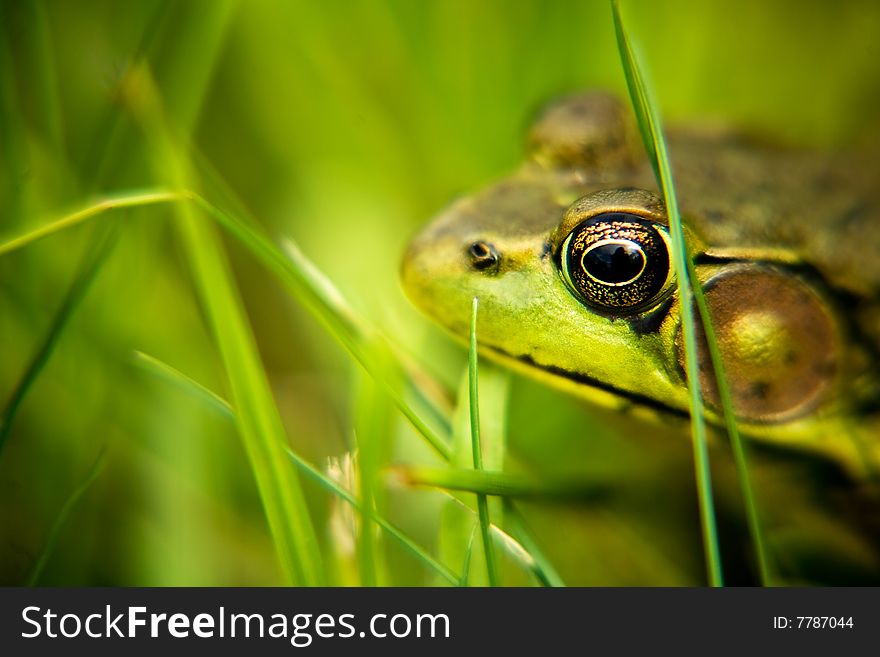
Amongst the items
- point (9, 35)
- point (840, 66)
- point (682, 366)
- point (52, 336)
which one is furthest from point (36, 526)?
point (840, 66)

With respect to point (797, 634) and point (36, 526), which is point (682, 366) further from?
point (36, 526)

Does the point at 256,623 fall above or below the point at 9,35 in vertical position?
below

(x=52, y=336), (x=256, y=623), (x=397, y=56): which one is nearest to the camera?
(x=256, y=623)

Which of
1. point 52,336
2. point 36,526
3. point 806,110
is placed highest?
point 806,110

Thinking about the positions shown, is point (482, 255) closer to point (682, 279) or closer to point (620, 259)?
point (620, 259)

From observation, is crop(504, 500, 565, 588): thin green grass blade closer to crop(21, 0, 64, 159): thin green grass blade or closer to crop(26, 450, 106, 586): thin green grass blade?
crop(26, 450, 106, 586): thin green grass blade

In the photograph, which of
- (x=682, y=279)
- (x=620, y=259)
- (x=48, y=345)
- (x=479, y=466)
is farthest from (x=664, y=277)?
(x=48, y=345)

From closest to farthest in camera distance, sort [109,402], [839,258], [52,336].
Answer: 1. [52,336]
2. [839,258]
3. [109,402]
